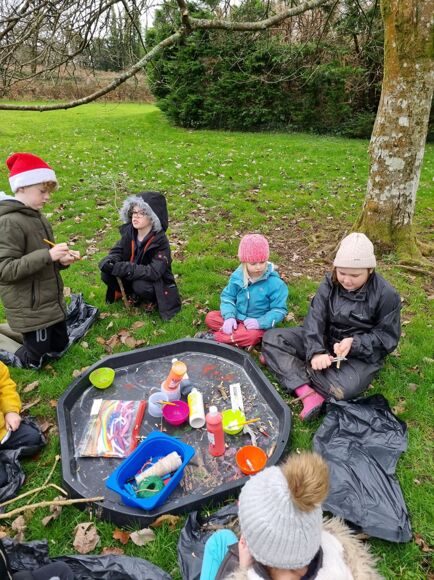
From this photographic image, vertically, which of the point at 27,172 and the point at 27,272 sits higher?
the point at 27,172

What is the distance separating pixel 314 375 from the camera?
10.4 feet

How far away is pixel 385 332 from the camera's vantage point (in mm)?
3057

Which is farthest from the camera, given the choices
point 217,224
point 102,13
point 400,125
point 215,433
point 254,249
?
point 217,224

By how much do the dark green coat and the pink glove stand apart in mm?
1393

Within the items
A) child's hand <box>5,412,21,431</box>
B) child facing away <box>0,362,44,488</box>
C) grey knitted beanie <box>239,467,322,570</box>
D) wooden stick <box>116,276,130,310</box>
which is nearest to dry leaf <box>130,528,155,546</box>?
child facing away <box>0,362,44,488</box>

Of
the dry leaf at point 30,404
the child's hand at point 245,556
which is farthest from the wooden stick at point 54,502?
the child's hand at point 245,556

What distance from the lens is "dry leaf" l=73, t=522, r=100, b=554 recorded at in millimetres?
2217

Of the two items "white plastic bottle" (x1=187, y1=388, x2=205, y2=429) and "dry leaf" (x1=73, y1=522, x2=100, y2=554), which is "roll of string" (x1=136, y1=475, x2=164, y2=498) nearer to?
"dry leaf" (x1=73, y1=522, x2=100, y2=554)

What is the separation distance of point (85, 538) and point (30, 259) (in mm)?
1883

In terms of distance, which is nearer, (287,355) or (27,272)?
(27,272)

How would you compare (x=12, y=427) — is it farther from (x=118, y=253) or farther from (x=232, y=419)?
(x=118, y=253)

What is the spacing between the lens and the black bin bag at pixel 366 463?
2.18 metres

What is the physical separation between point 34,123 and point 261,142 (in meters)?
8.49

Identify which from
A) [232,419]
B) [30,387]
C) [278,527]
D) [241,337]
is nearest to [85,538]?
[232,419]
